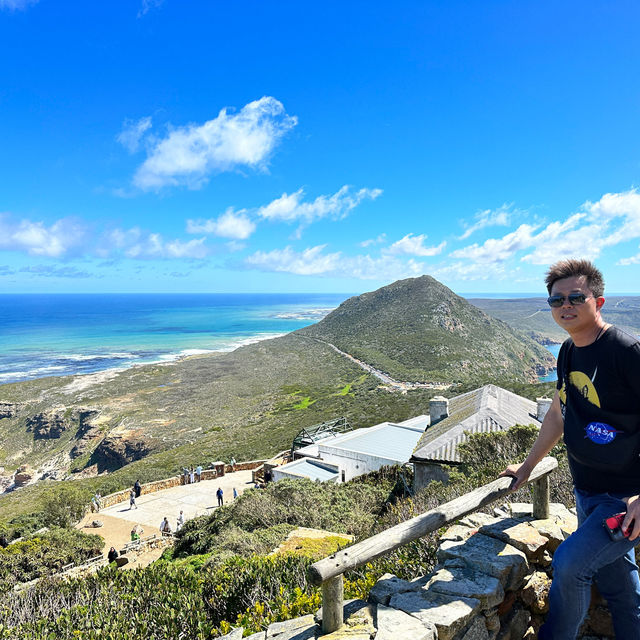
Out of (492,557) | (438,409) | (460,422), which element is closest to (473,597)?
(492,557)

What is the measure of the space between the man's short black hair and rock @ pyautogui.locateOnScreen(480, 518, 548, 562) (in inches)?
70.9

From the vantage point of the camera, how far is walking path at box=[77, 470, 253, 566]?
14734 mm

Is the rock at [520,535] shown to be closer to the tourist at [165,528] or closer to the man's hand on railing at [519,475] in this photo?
the man's hand on railing at [519,475]

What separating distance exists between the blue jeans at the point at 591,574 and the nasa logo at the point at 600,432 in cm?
33

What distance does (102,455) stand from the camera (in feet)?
124

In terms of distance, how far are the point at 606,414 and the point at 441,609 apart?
1.43 m

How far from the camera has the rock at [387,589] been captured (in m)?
2.62

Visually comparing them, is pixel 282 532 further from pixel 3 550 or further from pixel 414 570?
pixel 3 550

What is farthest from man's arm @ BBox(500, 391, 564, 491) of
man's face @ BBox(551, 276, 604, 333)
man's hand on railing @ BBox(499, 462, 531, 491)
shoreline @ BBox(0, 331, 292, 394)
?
shoreline @ BBox(0, 331, 292, 394)

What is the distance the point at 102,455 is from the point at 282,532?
35723 mm

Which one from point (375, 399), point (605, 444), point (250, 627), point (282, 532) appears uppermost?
point (605, 444)

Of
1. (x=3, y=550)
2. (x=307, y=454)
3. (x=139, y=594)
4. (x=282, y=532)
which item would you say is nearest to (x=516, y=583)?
(x=139, y=594)

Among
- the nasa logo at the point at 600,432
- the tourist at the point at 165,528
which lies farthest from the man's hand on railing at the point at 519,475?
the tourist at the point at 165,528

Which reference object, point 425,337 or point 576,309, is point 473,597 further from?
point 425,337
